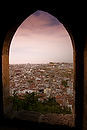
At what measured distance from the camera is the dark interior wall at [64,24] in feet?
→ 6.06

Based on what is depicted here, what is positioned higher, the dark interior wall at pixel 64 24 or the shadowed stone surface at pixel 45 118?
the dark interior wall at pixel 64 24

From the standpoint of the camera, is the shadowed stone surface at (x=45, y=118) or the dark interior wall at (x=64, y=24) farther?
the shadowed stone surface at (x=45, y=118)

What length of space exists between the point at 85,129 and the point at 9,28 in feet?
9.09

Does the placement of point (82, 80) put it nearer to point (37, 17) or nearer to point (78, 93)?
point (78, 93)

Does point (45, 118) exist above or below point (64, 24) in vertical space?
below

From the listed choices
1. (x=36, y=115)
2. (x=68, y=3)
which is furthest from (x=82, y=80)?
(x=68, y=3)

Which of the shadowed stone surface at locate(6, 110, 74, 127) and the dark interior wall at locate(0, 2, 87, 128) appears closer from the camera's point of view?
the dark interior wall at locate(0, 2, 87, 128)

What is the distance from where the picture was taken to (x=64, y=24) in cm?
207

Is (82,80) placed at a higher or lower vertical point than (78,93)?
higher

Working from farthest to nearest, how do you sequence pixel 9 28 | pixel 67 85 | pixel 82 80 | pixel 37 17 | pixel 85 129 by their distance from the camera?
pixel 67 85
pixel 37 17
pixel 9 28
pixel 82 80
pixel 85 129

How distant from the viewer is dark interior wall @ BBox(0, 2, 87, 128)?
185 centimetres

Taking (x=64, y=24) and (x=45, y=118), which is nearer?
(x=64, y=24)

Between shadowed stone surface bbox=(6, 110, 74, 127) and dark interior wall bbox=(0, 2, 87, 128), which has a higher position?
dark interior wall bbox=(0, 2, 87, 128)

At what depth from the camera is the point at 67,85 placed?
26.8ft
